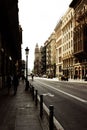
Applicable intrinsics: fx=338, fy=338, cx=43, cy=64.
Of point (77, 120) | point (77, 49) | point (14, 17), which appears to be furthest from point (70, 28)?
point (77, 120)

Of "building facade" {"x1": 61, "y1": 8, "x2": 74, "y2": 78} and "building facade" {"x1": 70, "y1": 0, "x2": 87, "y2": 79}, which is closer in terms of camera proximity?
"building facade" {"x1": 70, "y1": 0, "x2": 87, "y2": 79}

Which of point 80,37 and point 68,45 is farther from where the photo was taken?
point 68,45

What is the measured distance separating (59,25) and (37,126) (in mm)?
124834

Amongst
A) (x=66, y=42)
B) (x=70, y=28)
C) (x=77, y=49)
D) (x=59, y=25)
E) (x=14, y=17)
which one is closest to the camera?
(x=14, y=17)

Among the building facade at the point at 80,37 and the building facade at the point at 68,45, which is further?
the building facade at the point at 68,45

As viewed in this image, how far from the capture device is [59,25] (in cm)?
13400

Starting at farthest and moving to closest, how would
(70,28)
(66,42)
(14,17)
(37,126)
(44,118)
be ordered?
1. (66,42)
2. (70,28)
3. (14,17)
4. (44,118)
5. (37,126)

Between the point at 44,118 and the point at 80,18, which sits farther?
the point at 80,18

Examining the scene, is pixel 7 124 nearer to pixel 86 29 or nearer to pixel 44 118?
pixel 44 118

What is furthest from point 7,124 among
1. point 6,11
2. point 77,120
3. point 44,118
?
point 6,11

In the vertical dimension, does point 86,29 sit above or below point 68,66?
above

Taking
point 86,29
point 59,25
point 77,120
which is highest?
point 59,25

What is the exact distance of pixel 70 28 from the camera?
106 metres

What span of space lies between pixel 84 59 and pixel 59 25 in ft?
163
